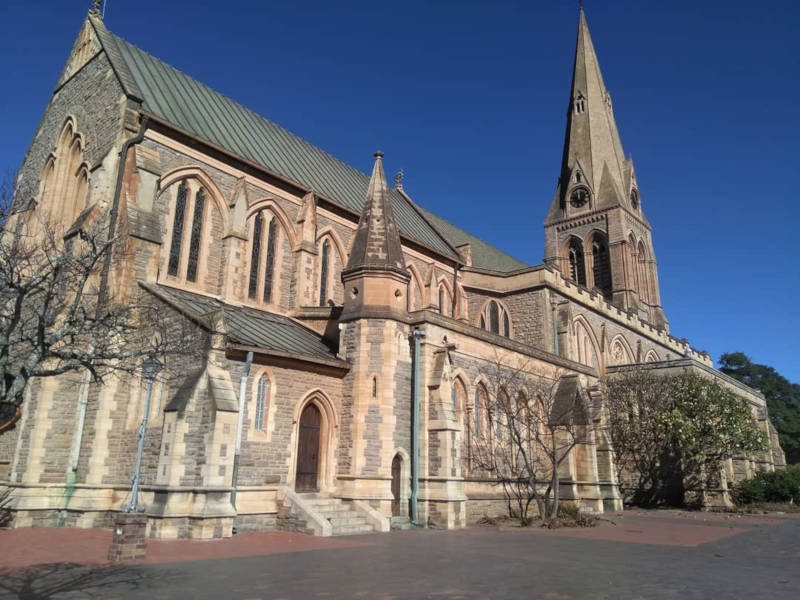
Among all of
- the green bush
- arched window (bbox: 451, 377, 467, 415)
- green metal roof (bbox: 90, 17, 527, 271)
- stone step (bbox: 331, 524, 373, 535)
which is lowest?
stone step (bbox: 331, 524, 373, 535)

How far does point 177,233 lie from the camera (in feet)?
64.9

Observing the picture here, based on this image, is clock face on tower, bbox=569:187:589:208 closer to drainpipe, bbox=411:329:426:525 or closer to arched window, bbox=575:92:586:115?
arched window, bbox=575:92:586:115

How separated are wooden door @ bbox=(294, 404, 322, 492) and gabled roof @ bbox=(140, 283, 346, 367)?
1696mm

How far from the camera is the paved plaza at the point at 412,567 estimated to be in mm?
7926

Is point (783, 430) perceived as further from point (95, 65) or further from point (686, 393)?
point (95, 65)

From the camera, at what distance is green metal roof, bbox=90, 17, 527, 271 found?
20.8 m

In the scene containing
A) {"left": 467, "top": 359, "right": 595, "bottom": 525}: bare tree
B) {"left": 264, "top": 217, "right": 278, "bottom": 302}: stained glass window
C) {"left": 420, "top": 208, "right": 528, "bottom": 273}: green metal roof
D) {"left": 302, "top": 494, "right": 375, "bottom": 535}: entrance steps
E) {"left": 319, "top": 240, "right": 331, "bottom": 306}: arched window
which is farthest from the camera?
{"left": 420, "top": 208, "right": 528, "bottom": 273}: green metal roof

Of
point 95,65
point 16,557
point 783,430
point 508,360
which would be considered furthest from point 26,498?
point 783,430

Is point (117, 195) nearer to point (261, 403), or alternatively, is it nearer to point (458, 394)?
point (261, 403)

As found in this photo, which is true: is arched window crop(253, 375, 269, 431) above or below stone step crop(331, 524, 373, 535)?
above

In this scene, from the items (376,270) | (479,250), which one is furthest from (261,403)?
(479,250)

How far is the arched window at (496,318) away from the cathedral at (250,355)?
3.50 m

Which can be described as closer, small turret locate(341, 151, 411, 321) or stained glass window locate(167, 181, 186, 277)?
small turret locate(341, 151, 411, 321)

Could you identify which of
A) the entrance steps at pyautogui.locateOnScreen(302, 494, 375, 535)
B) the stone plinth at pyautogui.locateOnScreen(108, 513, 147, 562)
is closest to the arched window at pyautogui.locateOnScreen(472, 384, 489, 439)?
the entrance steps at pyautogui.locateOnScreen(302, 494, 375, 535)
